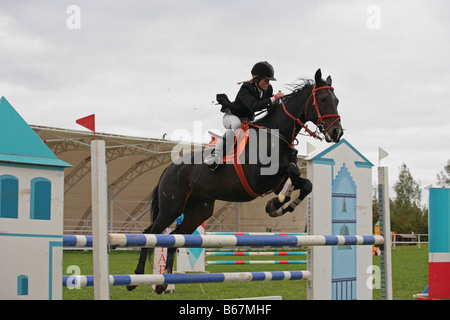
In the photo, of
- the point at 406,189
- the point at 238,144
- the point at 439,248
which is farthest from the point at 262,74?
the point at 406,189

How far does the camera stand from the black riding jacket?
183 inches

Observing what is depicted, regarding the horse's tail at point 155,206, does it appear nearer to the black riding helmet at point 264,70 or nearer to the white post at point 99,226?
the black riding helmet at point 264,70

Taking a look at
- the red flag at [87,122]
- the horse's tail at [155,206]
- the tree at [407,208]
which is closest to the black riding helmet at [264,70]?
the horse's tail at [155,206]

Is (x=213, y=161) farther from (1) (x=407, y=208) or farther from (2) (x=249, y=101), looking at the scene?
(1) (x=407, y=208)

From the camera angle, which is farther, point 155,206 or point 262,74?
point 155,206

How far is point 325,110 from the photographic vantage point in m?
4.40

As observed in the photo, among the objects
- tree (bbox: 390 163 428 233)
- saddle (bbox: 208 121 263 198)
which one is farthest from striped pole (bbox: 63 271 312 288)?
tree (bbox: 390 163 428 233)

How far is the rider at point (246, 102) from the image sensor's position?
4680 millimetres

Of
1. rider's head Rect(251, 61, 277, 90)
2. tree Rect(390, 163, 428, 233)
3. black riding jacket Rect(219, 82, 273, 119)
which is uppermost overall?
rider's head Rect(251, 61, 277, 90)

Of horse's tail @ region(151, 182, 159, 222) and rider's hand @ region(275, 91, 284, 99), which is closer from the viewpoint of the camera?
rider's hand @ region(275, 91, 284, 99)

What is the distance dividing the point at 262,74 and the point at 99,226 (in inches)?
96.3

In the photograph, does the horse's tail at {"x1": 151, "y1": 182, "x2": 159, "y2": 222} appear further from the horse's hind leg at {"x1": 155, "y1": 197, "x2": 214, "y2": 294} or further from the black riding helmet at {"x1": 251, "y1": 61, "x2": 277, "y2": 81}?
the black riding helmet at {"x1": 251, "y1": 61, "x2": 277, "y2": 81}
